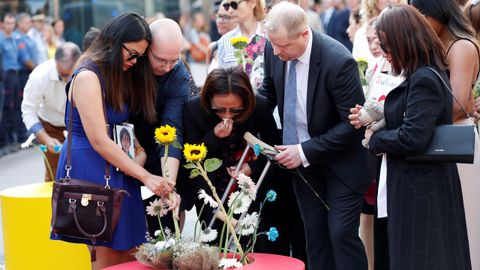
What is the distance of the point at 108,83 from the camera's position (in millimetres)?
4516

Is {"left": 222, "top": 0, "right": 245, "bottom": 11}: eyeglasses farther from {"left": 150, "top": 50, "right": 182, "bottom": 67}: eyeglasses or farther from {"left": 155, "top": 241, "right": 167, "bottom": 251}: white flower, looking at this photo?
{"left": 155, "top": 241, "right": 167, "bottom": 251}: white flower

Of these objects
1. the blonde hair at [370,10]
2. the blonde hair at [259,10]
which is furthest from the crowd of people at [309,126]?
the blonde hair at [370,10]

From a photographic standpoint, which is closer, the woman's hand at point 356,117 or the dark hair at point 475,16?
the woman's hand at point 356,117

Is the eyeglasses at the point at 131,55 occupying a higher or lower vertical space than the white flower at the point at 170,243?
higher

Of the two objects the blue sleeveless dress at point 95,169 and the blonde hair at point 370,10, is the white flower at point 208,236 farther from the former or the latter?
the blonde hair at point 370,10

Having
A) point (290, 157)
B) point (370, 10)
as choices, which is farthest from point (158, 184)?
point (370, 10)

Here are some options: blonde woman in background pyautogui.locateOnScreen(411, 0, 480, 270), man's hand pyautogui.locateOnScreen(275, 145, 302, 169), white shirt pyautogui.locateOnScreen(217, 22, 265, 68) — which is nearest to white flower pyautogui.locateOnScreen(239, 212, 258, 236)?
man's hand pyautogui.locateOnScreen(275, 145, 302, 169)

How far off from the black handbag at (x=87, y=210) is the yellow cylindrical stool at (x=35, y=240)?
135 cm

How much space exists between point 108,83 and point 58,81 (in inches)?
114

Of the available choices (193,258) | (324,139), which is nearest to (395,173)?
(324,139)

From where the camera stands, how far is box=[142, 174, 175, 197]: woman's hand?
4.55 m

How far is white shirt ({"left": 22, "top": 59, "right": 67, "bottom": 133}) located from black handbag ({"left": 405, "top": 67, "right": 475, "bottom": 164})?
3911 millimetres

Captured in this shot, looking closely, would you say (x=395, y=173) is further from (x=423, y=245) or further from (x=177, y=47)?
(x=177, y=47)

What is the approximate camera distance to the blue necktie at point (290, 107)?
4.94 m
